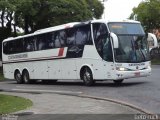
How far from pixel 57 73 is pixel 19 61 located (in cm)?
523

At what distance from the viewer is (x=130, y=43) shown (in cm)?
2291

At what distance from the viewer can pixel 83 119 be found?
12398 mm

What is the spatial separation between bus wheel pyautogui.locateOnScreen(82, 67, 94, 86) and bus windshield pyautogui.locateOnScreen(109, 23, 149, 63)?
7.00 ft

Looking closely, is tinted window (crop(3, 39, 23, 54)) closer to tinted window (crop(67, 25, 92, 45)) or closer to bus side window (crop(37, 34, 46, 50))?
bus side window (crop(37, 34, 46, 50))

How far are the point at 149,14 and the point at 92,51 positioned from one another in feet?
129

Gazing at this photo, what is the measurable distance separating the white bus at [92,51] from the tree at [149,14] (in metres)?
34.4

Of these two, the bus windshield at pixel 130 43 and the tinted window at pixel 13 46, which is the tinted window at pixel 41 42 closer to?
the tinted window at pixel 13 46

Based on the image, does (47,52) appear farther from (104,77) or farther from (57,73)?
(104,77)

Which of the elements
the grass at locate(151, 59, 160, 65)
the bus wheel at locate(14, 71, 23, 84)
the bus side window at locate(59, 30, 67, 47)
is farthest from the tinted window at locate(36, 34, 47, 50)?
the grass at locate(151, 59, 160, 65)

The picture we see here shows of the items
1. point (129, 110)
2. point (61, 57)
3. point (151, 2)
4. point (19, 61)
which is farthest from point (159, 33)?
point (129, 110)

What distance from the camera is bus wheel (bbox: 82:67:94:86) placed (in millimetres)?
23953

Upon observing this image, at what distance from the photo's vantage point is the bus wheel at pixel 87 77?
24.0 metres

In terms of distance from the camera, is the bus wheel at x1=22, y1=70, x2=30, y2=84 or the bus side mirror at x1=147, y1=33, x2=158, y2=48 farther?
the bus wheel at x1=22, y1=70, x2=30, y2=84

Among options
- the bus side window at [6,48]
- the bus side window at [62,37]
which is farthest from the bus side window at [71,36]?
the bus side window at [6,48]
